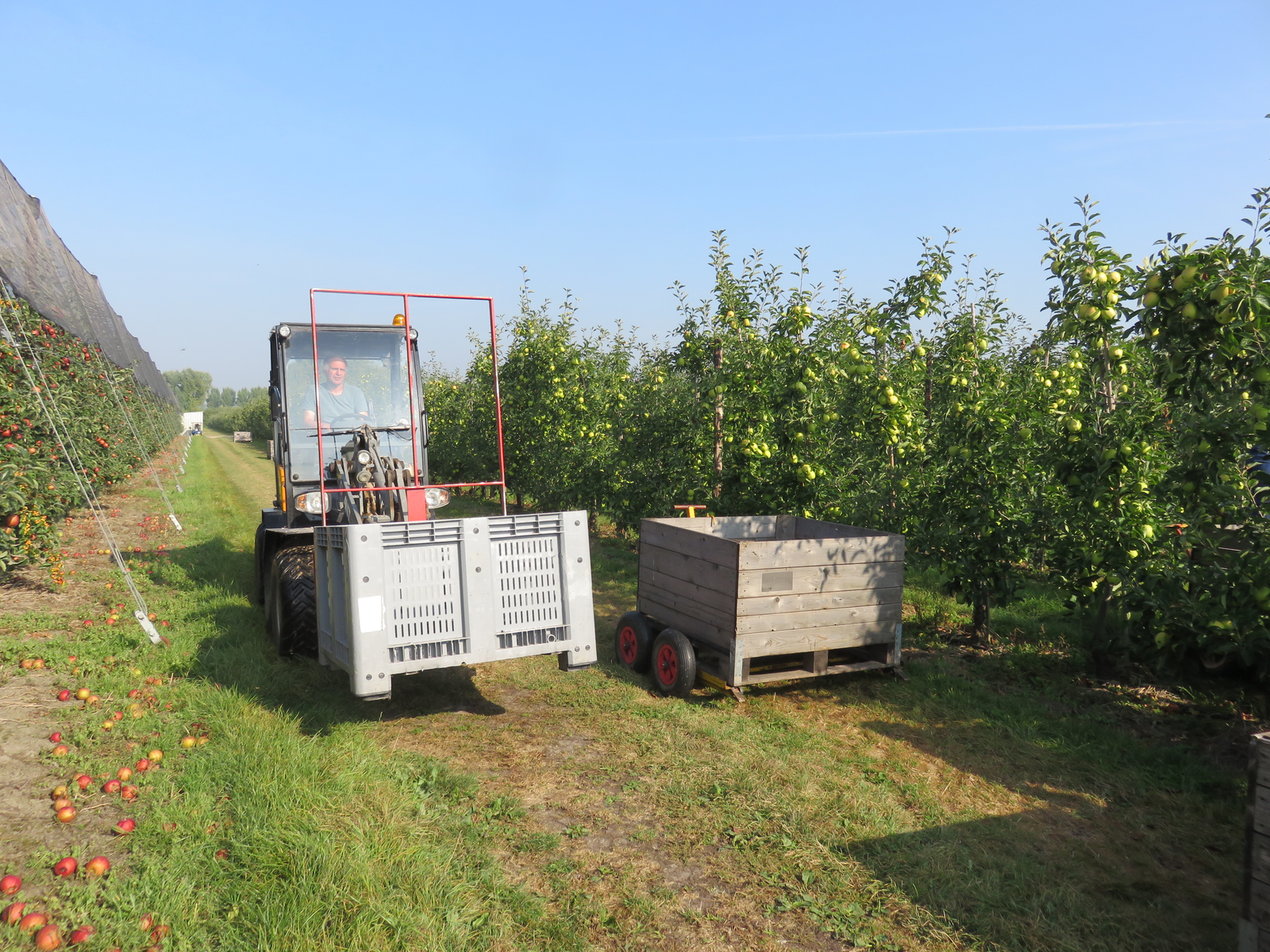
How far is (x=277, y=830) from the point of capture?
11.6 feet

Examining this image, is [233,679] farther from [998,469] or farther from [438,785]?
[998,469]

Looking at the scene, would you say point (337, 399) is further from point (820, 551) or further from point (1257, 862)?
point (1257, 862)

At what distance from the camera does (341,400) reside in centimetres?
698

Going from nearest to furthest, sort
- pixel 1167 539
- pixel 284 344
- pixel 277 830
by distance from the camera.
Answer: pixel 277 830 → pixel 1167 539 → pixel 284 344

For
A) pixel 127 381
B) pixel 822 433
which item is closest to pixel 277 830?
pixel 822 433

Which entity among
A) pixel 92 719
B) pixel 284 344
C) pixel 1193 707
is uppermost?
pixel 284 344

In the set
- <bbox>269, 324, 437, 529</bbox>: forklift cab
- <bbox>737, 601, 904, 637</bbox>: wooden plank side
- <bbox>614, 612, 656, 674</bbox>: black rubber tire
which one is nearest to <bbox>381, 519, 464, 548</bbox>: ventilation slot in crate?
<bbox>737, 601, 904, 637</bbox>: wooden plank side

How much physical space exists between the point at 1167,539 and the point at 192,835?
6.36 m

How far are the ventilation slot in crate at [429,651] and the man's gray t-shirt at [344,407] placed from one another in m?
3.03

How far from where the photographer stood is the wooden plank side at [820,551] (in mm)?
5480

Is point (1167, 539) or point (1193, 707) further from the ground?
point (1167, 539)

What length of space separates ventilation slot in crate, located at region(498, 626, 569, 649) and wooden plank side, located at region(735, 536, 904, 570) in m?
1.36

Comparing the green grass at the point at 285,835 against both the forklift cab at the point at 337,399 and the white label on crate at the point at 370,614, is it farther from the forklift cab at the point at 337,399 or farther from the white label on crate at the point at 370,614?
the forklift cab at the point at 337,399

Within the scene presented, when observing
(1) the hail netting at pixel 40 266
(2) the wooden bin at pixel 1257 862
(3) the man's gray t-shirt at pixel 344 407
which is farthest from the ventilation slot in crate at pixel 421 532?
(1) the hail netting at pixel 40 266
